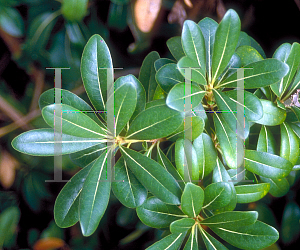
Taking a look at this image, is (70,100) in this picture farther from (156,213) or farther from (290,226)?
(290,226)

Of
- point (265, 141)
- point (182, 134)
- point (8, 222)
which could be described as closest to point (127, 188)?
point (182, 134)

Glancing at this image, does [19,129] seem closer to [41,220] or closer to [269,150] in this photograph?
[41,220]

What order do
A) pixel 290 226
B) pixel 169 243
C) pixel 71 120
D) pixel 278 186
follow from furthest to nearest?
1. pixel 290 226
2. pixel 278 186
3. pixel 169 243
4. pixel 71 120

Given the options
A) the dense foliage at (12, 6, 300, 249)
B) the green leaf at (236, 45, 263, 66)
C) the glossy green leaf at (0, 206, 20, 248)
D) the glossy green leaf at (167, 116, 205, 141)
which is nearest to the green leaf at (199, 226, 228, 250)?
the dense foliage at (12, 6, 300, 249)

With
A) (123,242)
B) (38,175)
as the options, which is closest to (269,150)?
(123,242)

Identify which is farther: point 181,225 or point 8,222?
point 8,222

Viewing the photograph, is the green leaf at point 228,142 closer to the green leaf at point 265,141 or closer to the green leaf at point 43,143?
the green leaf at point 265,141

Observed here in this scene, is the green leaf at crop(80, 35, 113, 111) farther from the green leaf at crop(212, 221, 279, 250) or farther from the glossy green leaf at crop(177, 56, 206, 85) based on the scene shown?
the green leaf at crop(212, 221, 279, 250)
